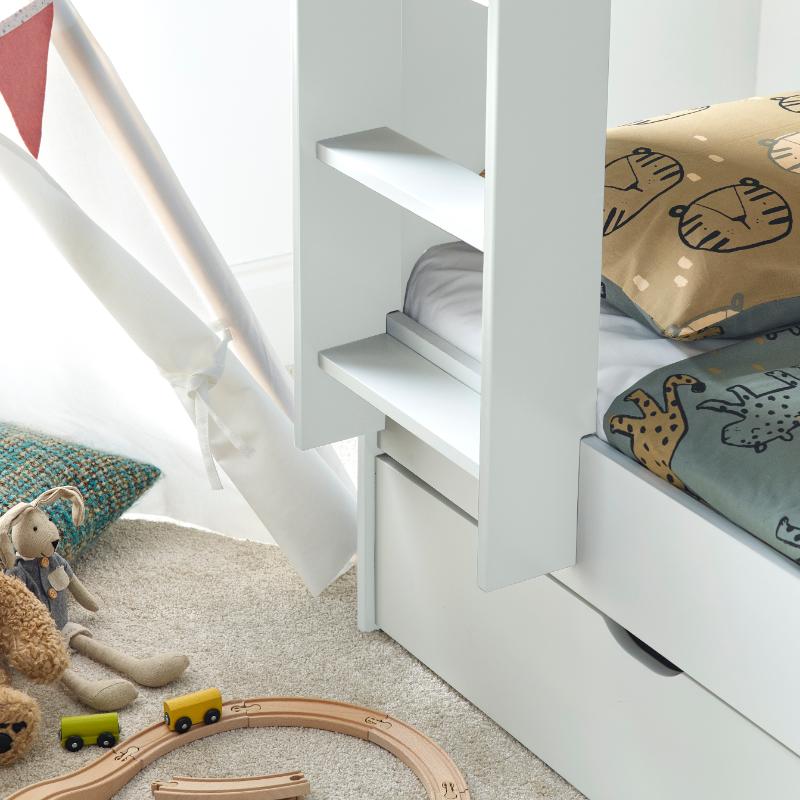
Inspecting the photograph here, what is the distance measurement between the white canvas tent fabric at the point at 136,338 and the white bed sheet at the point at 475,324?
0.37 meters

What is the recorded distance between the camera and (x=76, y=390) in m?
2.02

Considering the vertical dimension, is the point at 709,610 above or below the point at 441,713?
above

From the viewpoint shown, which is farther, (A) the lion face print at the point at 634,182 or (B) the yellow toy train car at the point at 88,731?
(B) the yellow toy train car at the point at 88,731

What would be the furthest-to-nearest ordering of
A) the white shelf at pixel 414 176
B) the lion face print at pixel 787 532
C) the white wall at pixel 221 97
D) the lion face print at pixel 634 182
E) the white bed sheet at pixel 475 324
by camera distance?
the white wall at pixel 221 97
the lion face print at pixel 634 182
the white bed sheet at pixel 475 324
the white shelf at pixel 414 176
the lion face print at pixel 787 532

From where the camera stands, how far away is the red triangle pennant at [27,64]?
5.42 feet

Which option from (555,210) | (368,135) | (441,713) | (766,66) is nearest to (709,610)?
(555,210)

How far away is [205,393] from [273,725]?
0.49m

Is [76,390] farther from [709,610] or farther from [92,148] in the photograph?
[709,610]

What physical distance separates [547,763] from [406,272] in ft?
2.05

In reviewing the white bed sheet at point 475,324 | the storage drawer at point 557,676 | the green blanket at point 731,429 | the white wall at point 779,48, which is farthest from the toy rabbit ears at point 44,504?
the white wall at point 779,48

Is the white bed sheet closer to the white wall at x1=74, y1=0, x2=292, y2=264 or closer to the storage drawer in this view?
the storage drawer

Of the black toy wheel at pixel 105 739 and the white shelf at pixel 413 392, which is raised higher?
the white shelf at pixel 413 392

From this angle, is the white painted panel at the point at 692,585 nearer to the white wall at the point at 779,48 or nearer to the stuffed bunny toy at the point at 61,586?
the stuffed bunny toy at the point at 61,586

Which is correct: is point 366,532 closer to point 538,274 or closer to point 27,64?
point 538,274
